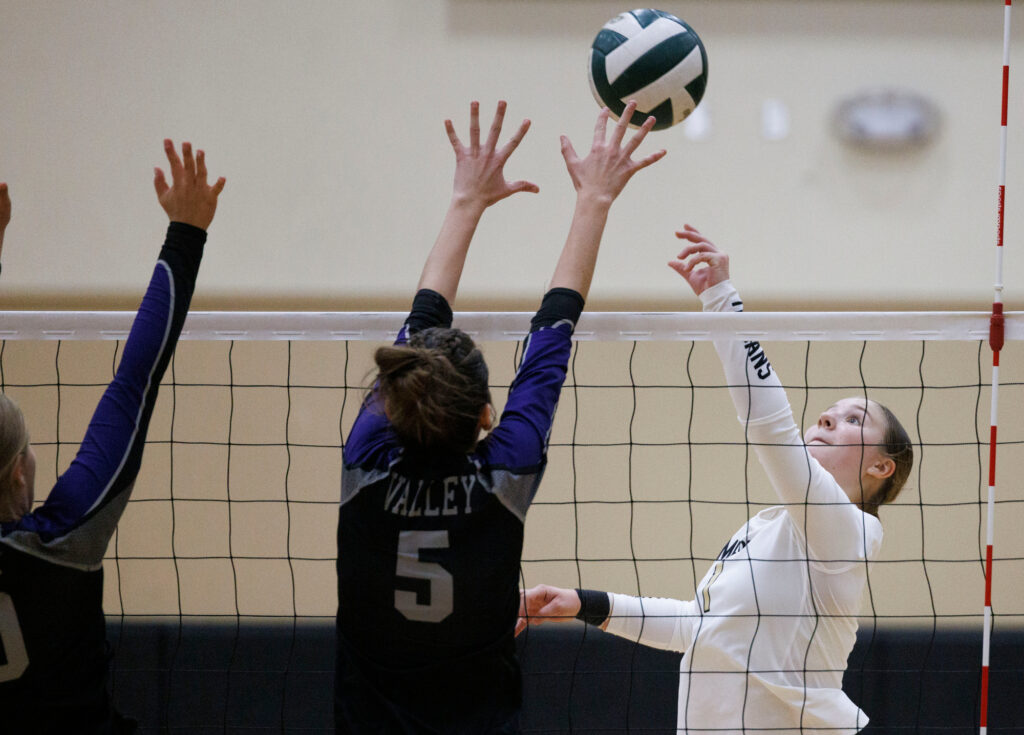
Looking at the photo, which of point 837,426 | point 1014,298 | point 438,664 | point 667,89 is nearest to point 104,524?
point 438,664

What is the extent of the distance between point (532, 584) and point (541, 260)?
1.47 m

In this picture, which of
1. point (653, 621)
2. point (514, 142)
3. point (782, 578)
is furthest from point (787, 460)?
point (514, 142)

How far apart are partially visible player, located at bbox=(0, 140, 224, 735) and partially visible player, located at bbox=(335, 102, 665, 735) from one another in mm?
356

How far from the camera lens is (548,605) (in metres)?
2.52

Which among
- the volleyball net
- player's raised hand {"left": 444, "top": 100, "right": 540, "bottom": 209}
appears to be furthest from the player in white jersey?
the volleyball net

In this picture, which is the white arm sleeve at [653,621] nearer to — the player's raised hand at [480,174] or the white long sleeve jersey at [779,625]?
the white long sleeve jersey at [779,625]

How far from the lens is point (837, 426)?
2520mm

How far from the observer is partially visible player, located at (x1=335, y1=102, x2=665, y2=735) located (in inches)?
61.6

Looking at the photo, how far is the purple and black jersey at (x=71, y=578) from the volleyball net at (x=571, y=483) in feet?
9.52

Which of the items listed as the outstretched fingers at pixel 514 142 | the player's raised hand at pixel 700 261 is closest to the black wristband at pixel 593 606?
the player's raised hand at pixel 700 261

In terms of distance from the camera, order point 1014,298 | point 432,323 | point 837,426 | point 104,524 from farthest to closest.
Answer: point 1014,298 < point 837,426 < point 432,323 < point 104,524

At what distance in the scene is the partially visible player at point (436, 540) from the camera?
1.56 metres

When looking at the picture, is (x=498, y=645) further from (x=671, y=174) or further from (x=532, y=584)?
(x=671, y=174)

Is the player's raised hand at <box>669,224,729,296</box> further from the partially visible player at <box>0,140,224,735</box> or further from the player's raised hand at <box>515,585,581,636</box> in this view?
the partially visible player at <box>0,140,224,735</box>
